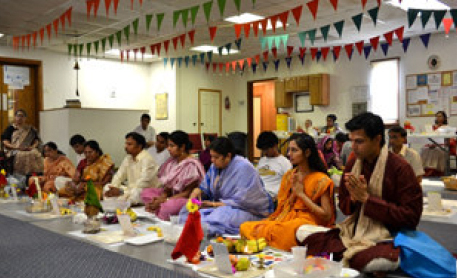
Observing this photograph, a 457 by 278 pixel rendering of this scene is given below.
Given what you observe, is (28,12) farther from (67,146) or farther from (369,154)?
(369,154)

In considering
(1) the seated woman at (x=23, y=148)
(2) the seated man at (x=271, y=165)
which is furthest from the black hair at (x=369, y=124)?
(1) the seated woman at (x=23, y=148)

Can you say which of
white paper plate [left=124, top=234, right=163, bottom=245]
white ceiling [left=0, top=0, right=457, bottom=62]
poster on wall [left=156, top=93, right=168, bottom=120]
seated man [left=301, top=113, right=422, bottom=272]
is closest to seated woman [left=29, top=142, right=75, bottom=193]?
white ceiling [left=0, top=0, right=457, bottom=62]

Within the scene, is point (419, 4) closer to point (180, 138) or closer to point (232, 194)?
point (180, 138)

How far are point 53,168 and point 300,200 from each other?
14.3ft

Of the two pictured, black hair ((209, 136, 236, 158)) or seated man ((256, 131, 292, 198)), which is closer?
black hair ((209, 136, 236, 158))

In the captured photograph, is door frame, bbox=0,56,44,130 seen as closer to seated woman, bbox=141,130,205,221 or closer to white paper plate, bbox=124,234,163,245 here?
seated woman, bbox=141,130,205,221

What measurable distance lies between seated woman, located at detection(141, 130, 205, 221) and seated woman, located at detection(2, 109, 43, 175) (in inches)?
150

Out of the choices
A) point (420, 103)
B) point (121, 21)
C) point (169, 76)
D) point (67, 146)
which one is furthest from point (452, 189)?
point (169, 76)

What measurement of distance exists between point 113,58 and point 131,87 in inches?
39.8

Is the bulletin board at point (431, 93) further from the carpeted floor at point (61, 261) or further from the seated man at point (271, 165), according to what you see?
the carpeted floor at point (61, 261)

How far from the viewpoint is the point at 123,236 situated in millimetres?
3574

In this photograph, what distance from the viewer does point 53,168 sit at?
6.34 m

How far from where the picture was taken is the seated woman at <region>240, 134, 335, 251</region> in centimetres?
305

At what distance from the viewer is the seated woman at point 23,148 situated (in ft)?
25.1
